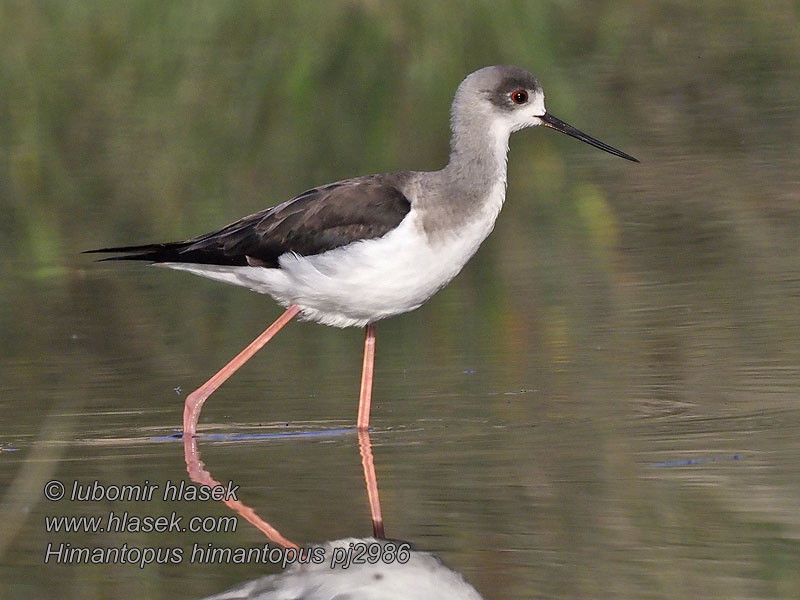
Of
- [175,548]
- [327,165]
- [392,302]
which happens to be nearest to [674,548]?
[175,548]

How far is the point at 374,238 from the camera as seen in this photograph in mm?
6785

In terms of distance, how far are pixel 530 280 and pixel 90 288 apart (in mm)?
2455

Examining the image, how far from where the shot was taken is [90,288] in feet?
31.4

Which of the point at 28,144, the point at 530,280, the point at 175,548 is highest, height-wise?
the point at 175,548

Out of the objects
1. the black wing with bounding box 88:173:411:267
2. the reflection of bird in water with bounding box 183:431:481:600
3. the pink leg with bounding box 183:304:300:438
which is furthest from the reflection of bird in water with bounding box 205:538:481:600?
the black wing with bounding box 88:173:411:267

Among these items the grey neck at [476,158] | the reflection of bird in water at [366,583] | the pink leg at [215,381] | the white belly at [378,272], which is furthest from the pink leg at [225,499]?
the grey neck at [476,158]

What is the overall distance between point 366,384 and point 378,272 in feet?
1.49

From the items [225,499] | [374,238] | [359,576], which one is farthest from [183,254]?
[359,576]

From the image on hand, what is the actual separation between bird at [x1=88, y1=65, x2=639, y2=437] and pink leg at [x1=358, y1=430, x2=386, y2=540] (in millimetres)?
198

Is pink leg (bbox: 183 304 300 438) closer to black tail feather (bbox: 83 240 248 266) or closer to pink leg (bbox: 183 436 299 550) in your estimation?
pink leg (bbox: 183 436 299 550)

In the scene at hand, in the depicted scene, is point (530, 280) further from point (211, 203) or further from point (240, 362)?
point (211, 203)

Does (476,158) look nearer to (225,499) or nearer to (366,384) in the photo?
(366,384)

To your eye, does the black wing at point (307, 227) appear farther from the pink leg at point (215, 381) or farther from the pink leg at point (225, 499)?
the pink leg at point (225, 499)

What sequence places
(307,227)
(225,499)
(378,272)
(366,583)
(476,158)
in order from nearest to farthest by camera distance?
(366,583) → (225,499) → (378,272) → (307,227) → (476,158)
